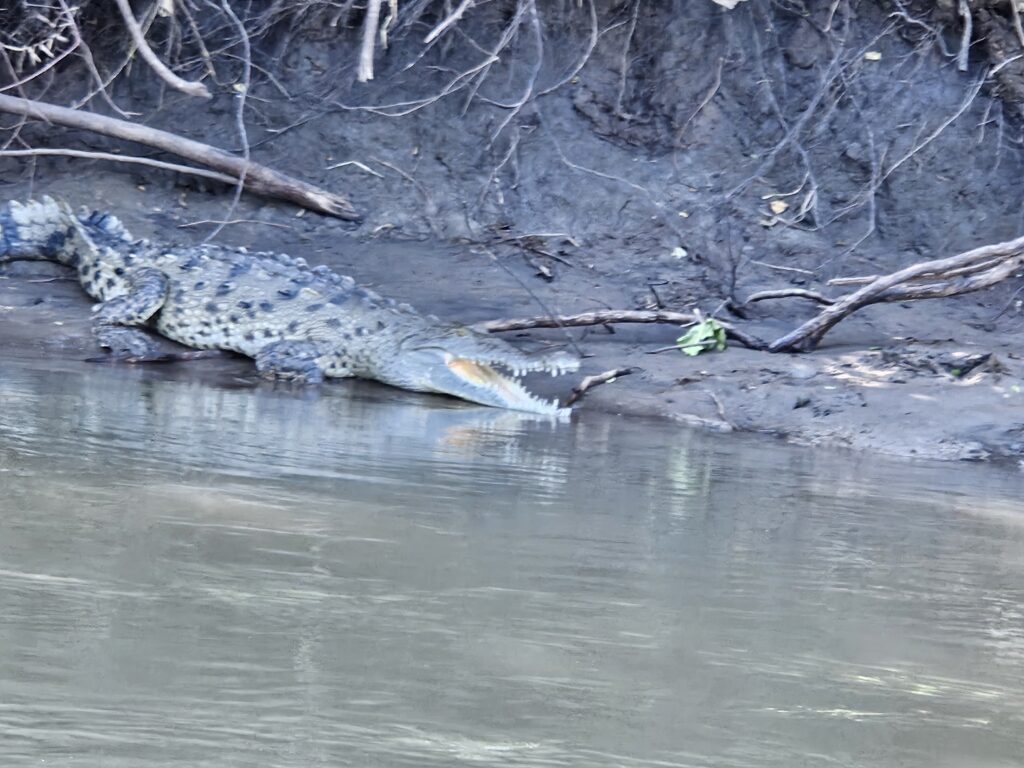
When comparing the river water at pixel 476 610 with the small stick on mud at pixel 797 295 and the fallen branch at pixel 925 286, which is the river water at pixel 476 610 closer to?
the fallen branch at pixel 925 286

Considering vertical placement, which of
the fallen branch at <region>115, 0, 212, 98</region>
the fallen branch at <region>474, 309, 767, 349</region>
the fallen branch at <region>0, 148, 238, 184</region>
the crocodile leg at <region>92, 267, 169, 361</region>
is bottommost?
the crocodile leg at <region>92, 267, 169, 361</region>

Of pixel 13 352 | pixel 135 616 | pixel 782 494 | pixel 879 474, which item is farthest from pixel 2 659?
pixel 13 352

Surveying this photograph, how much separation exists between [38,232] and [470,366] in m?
3.35

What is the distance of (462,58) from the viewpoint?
439 inches

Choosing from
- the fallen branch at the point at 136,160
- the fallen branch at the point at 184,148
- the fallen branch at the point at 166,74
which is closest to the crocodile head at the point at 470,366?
the fallen branch at the point at 166,74

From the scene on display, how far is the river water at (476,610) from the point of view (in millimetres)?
2326

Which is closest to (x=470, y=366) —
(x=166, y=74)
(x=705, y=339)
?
(x=705, y=339)

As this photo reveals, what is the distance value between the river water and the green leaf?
8.14 feet

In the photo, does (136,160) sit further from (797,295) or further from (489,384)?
(797,295)

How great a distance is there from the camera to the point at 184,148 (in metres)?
9.69

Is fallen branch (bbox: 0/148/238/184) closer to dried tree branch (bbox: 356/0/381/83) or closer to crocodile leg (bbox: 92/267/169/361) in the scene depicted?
crocodile leg (bbox: 92/267/169/361)

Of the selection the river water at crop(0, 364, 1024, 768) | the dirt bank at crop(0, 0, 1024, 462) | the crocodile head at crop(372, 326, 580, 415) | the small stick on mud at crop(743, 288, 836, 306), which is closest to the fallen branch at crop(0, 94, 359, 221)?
the dirt bank at crop(0, 0, 1024, 462)

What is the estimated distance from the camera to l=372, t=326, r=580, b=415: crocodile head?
7.55 metres

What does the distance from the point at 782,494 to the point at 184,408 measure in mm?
2760
